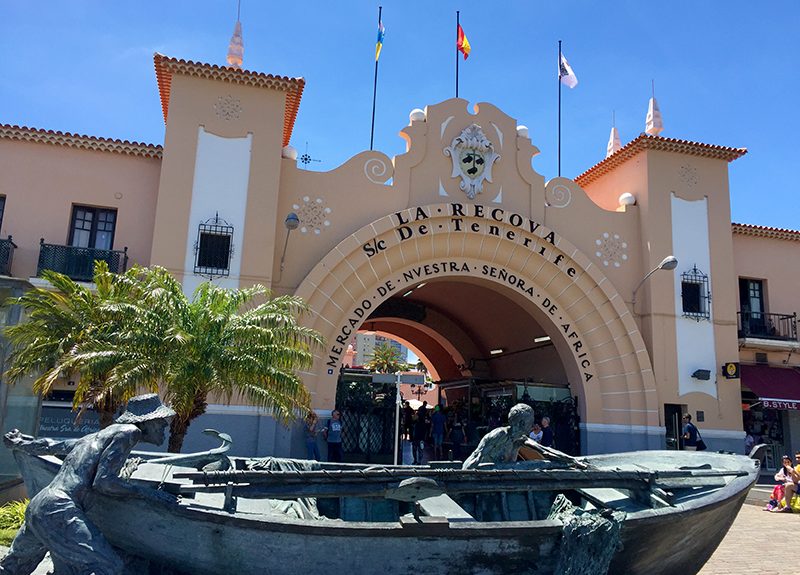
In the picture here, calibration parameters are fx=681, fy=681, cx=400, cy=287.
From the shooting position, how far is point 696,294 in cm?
1934

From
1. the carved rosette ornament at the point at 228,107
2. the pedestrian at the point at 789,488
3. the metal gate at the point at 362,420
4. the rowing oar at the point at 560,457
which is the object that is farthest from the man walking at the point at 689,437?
the carved rosette ornament at the point at 228,107

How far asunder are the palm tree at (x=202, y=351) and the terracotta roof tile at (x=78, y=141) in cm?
575

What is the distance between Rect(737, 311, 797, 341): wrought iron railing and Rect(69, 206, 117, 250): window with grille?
18122 millimetres

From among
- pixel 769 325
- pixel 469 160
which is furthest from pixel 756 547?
pixel 769 325

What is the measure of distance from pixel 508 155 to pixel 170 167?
8.76 m

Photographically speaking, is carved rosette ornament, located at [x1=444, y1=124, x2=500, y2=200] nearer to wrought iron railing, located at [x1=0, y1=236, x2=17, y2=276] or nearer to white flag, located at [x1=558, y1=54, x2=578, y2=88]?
white flag, located at [x1=558, y1=54, x2=578, y2=88]

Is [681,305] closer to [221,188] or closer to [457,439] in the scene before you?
[457,439]

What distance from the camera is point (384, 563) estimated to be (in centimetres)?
556

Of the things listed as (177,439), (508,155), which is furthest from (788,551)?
(508,155)

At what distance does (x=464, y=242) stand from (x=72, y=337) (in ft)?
31.8

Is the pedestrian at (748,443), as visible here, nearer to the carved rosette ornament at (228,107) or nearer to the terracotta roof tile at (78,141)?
the carved rosette ornament at (228,107)

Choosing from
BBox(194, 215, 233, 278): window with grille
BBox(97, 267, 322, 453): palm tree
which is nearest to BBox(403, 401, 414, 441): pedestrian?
BBox(194, 215, 233, 278): window with grille

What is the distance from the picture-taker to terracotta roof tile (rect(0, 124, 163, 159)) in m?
16.2

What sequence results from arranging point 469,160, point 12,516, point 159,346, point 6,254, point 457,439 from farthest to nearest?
point 457,439, point 469,160, point 6,254, point 159,346, point 12,516
